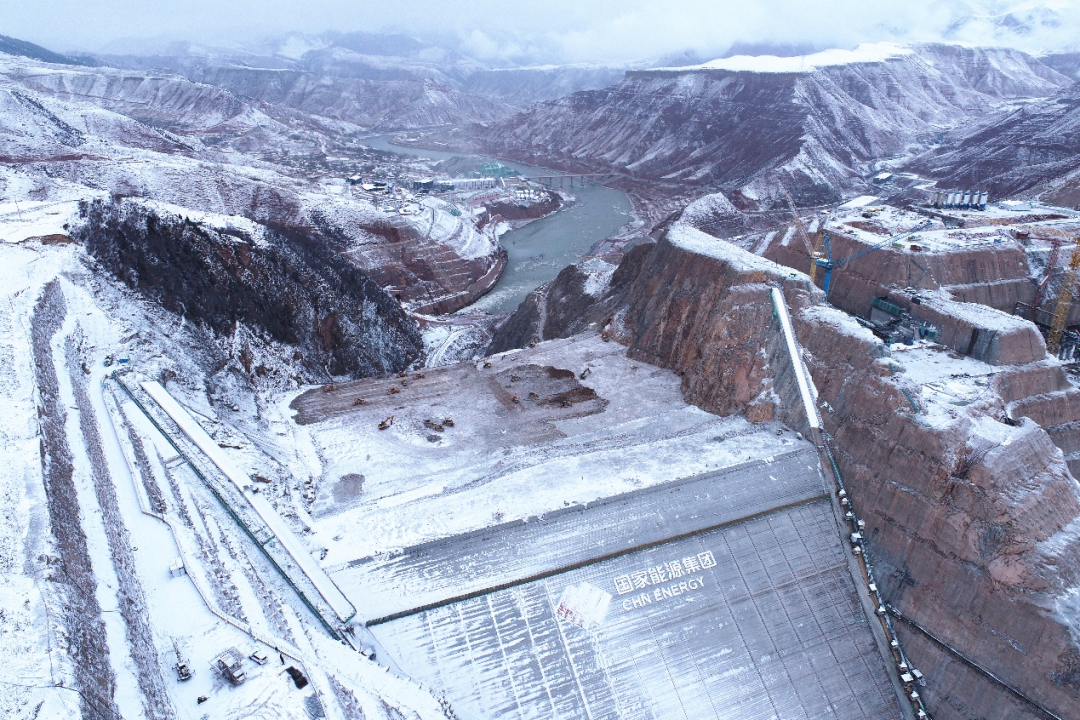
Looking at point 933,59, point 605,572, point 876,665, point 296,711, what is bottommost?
point 876,665

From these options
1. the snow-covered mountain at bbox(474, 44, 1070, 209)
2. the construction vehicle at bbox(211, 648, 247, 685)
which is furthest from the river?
the construction vehicle at bbox(211, 648, 247, 685)

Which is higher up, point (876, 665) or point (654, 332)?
point (654, 332)

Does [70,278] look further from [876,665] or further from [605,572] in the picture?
[876,665]

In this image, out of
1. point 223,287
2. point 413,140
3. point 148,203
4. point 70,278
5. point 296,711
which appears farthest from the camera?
point 413,140

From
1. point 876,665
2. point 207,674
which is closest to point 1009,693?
point 876,665

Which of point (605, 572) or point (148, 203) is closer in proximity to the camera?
point (605, 572)

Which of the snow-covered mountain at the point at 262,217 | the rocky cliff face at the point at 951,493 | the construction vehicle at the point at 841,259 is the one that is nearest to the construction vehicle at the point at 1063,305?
the construction vehicle at the point at 841,259

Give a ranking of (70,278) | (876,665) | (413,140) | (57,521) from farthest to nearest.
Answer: (413,140) → (70,278) → (876,665) → (57,521)
